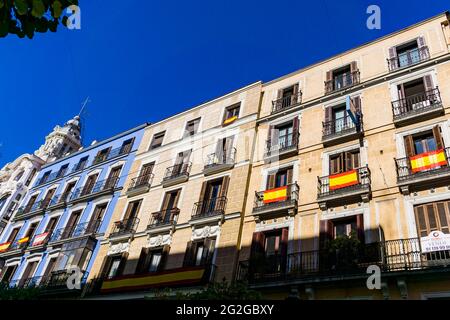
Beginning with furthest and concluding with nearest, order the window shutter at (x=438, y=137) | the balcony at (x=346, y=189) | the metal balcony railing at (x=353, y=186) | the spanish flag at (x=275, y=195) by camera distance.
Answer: the spanish flag at (x=275, y=195), the metal balcony railing at (x=353, y=186), the balcony at (x=346, y=189), the window shutter at (x=438, y=137)

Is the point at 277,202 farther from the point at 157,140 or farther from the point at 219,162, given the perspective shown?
the point at 157,140

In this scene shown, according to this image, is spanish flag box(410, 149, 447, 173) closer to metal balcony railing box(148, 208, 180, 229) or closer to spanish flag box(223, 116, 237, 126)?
spanish flag box(223, 116, 237, 126)

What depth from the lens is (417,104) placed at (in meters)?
16.7

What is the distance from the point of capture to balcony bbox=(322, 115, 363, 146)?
17281 millimetres

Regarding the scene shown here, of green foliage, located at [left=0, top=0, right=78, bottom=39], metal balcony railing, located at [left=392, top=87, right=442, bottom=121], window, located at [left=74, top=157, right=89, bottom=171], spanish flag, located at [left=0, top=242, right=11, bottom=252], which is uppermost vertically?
window, located at [left=74, top=157, right=89, bottom=171]

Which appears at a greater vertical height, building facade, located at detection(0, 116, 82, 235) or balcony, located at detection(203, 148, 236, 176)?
building facade, located at detection(0, 116, 82, 235)

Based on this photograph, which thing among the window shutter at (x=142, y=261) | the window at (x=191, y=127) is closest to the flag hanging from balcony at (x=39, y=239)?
the window shutter at (x=142, y=261)

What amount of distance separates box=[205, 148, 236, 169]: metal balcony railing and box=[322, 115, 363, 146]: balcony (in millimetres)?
5199

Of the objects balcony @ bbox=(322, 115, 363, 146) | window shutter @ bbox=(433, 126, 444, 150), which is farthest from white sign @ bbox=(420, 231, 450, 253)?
balcony @ bbox=(322, 115, 363, 146)

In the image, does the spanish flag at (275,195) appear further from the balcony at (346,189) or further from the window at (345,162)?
the window at (345,162)

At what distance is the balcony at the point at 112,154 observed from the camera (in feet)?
95.2

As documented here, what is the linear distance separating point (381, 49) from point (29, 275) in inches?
1005

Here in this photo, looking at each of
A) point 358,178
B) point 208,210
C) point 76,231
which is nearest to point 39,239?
point 76,231

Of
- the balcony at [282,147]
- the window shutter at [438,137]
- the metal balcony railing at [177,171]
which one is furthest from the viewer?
the metal balcony railing at [177,171]
